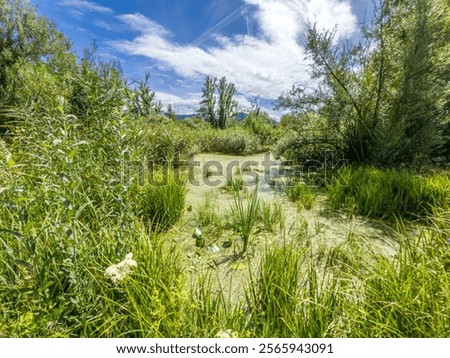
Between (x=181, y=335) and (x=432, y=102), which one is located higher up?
(x=432, y=102)

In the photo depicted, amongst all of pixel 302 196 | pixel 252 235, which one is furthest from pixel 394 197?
pixel 252 235

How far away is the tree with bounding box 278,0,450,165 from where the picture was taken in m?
4.96

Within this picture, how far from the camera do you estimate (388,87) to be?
566 cm

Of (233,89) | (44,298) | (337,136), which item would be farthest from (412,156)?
(233,89)

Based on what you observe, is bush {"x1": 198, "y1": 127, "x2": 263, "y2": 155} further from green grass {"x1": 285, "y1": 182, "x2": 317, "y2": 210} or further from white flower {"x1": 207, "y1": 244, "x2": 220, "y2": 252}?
white flower {"x1": 207, "y1": 244, "x2": 220, "y2": 252}

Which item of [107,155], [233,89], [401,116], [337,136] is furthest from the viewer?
[233,89]

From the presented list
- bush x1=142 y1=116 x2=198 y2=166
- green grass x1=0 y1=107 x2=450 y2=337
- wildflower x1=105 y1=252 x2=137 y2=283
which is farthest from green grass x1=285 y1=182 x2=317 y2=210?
bush x1=142 y1=116 x2=198 y2=166

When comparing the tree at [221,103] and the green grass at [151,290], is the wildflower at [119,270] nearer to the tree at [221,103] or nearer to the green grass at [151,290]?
the green grass at [151,290]

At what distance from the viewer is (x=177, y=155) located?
7270 mm

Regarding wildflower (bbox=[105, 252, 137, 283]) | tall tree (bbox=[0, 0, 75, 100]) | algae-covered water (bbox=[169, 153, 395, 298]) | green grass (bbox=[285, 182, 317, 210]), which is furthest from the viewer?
tall tree (bbox=[0, 0, 75, 100])

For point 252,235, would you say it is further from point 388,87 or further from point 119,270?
point 388,87

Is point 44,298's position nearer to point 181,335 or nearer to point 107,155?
point 181,335

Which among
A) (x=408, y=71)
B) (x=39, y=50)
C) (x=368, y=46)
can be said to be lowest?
(x=408, y=71)
